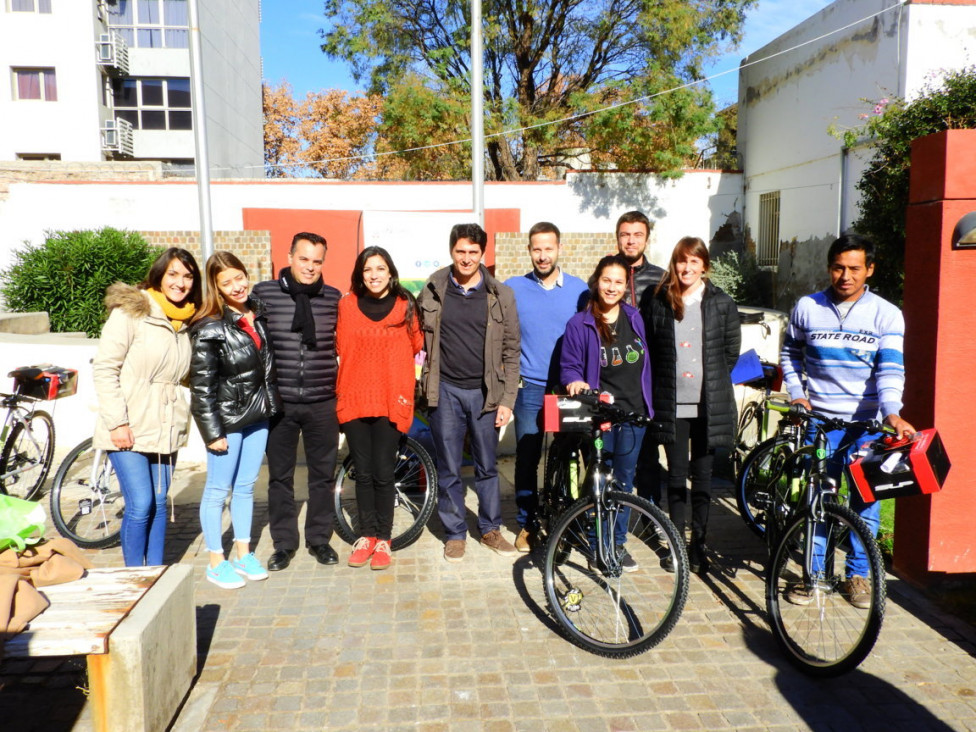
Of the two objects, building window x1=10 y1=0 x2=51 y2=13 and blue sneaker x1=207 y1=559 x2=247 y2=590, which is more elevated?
building window x1=10 y1=0 x2=51 y2=13

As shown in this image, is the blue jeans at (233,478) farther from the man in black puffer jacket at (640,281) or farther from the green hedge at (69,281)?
the green hedge at (69,281)

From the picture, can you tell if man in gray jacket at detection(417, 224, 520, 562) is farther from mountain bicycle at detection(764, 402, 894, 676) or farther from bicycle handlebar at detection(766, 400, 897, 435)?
mountain bicycle at detection(764, 402, 894, 676)

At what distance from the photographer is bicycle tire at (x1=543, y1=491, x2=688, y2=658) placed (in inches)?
142

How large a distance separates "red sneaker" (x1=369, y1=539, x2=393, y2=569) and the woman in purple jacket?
1.37 metres

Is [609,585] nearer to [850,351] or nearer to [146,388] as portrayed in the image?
[850,351]

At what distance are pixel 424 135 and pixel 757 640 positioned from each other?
1797 cm

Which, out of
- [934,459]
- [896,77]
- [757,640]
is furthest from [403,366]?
[896,77]

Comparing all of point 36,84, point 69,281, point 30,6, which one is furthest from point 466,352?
point 30,6

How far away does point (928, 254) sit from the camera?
422cm

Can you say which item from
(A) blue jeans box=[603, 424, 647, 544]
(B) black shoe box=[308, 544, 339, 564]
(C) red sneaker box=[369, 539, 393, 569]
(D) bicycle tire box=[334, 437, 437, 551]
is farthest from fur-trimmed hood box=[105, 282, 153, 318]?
(A) blue jeans box=[603, 424, 647, 544]

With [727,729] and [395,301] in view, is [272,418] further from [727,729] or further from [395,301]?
[727,729]

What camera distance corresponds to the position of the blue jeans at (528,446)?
5031mm

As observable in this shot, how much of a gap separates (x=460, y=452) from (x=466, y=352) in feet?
2.14

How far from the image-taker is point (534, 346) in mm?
5016
